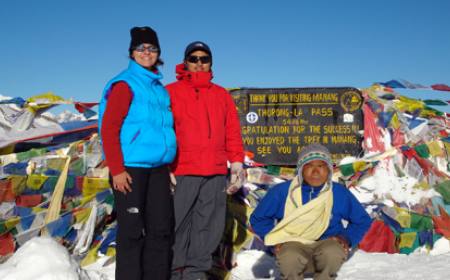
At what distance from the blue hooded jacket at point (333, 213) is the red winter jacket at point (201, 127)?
40 centimetres

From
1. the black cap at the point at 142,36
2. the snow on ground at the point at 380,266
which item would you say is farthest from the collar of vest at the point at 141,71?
the snow on ground at the point at 380,266

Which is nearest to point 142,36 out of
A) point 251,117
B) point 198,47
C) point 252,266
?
point 198,47

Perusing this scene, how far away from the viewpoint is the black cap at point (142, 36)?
3.30m

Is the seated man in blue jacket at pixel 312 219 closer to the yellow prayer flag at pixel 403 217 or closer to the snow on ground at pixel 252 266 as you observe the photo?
the snow on ground at pixel 252 266

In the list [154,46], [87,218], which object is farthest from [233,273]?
[154,46]

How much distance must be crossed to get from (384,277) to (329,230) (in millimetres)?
924

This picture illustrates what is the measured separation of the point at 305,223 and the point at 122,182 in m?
1.35

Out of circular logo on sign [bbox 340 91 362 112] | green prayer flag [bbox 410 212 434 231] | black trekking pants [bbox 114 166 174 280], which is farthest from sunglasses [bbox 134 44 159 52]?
green prayer flag [bbox 410 212 434 231]

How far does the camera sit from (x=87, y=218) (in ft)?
15.8

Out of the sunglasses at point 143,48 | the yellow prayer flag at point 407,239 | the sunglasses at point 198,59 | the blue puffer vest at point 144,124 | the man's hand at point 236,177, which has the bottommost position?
the yellow prayer flag at point 407,239

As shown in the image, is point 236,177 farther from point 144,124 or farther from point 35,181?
point 35,181

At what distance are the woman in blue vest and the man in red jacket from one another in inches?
7.1

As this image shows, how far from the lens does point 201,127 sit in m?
3.52

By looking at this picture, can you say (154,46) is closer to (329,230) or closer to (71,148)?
(329,230)
